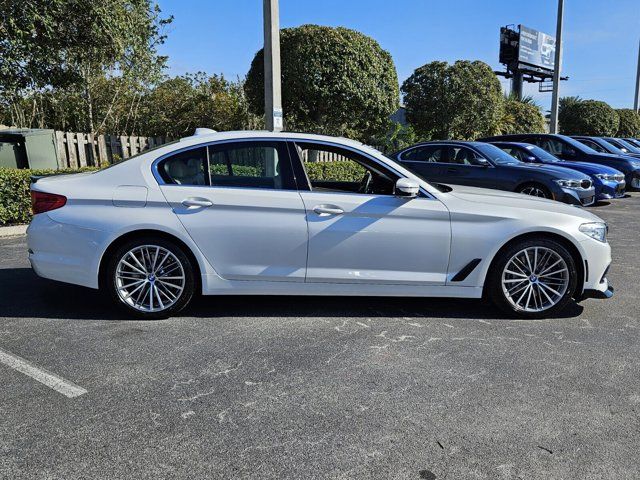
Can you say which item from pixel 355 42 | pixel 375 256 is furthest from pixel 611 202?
pixel 375 256

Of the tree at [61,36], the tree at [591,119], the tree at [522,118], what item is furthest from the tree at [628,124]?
the tree at [61,36]

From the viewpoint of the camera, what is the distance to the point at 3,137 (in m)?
9.82

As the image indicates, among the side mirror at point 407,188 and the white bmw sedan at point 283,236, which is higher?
the side mirror at point 407,188

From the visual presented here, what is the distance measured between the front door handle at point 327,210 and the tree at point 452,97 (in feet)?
56.9

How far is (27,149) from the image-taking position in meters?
10.0

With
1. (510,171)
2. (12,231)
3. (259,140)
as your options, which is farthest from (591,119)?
(259,140)

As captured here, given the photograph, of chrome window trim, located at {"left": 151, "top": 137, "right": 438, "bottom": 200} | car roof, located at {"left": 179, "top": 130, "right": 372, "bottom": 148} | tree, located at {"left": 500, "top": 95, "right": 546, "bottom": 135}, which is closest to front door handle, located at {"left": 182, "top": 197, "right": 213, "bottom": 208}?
chrome window trim, located at {"left": 151, "top": 137, "right": 438, "bottom": 200}

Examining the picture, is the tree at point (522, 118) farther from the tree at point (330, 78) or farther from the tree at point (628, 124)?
the tree at point (330, 78)

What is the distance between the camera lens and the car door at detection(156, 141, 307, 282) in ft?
13.9

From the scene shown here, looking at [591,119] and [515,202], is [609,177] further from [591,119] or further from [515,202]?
[591,119]

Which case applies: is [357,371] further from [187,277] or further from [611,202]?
[611,202]

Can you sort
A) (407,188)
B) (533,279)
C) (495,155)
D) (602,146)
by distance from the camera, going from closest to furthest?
(407,188) → (533,279) → (495,155) → (602,146)

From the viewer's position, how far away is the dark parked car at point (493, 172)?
967cm

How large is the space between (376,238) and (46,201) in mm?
2653
